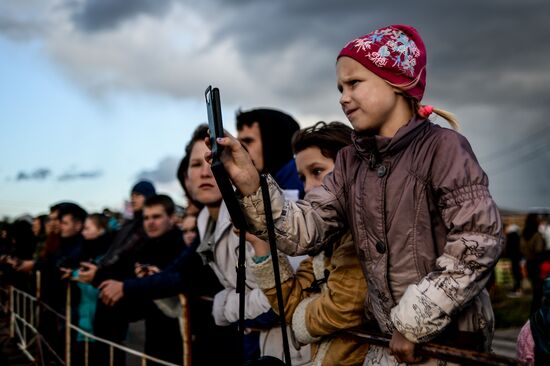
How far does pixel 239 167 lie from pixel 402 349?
26.3 inches

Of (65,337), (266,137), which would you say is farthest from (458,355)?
(65,337)

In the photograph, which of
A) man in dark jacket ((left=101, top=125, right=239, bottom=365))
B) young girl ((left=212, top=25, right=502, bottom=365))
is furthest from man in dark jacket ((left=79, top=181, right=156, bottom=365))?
young girl ((left=212, top=25, right=502, bottom=365))

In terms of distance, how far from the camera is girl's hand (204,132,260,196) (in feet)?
5.62

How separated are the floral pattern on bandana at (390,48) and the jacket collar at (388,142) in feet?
0.57

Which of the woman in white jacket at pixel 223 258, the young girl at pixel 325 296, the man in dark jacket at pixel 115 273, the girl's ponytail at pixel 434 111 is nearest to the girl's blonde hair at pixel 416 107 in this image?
the girl's ponytail at pixel 434 111

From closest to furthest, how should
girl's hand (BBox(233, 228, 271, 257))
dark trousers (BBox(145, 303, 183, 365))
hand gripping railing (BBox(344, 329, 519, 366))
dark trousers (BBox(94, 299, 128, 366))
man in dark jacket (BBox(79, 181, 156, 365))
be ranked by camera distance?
1. hand gripping railing (BBox(344, 329, 519, 366))
2. girl's hand (BBox(233, 228, 271, 257))
3. dark trousers (BBox(145, 303, 183, 365))
4. man in dark jacket (BBox(79, 181, 156, 365))
5. dark trousers (BBox(94, 299, 128, 366))

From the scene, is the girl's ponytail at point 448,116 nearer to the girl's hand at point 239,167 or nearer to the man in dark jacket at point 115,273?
the girl's hand at point 239,167

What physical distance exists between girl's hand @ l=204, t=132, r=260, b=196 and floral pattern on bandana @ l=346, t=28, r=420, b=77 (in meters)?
0.51

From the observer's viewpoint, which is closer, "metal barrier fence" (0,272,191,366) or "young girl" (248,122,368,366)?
"young girl" (248,122,368,366)

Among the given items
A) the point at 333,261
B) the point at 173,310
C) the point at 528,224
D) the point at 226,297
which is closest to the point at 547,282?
the point at 333,261

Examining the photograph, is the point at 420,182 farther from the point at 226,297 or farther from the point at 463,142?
the point at 226,297

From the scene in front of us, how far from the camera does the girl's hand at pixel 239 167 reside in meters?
1.71

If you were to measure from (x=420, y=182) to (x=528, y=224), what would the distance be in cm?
1245

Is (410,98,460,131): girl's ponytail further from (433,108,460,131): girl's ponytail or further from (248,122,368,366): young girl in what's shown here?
(248,122,368,366): young girl
